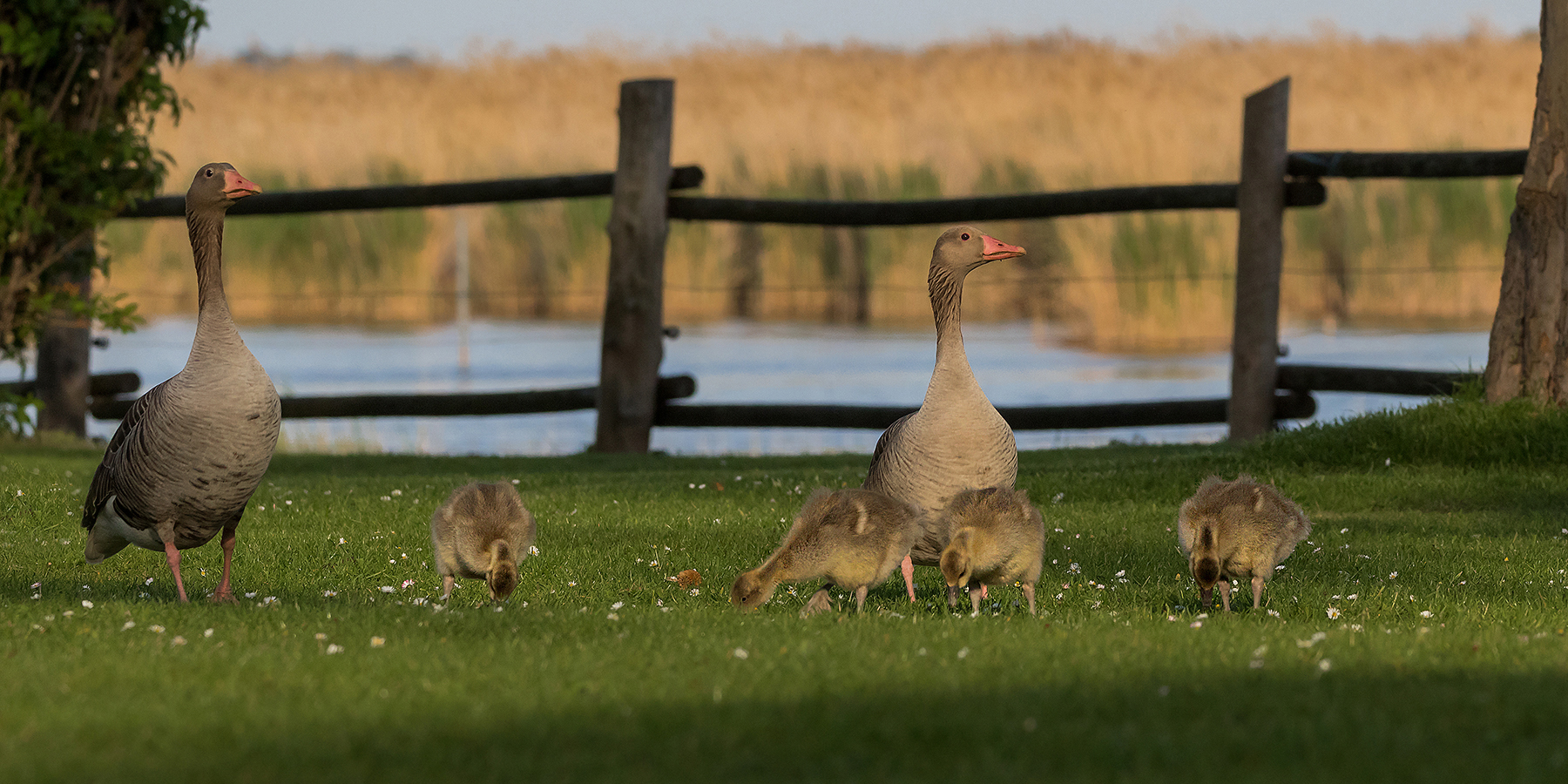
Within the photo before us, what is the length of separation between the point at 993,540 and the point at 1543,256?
683 cm

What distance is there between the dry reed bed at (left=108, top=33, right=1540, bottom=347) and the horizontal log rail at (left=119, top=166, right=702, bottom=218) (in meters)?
1.30

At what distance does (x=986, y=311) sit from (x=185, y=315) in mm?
14476

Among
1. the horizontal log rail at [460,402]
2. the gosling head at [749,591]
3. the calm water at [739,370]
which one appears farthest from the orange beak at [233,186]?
the calm water at [739,370]

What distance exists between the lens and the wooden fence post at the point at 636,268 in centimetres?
1433

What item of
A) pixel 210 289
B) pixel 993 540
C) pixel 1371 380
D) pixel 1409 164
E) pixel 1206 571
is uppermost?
pixel 1409 164

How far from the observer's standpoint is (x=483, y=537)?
6.45 metres

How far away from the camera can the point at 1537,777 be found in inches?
146

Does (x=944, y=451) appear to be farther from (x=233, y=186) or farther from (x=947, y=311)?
(x=233, y=186)

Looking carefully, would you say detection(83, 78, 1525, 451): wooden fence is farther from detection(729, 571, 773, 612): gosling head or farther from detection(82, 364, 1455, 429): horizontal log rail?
detection(729, 571, 773, 612): gosling head

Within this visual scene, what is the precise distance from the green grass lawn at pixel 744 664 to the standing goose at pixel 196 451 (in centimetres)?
36

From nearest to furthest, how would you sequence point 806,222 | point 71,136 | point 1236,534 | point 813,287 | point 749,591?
1. point 749,591
2. point 1236,534
3. point 71,136
4. point 806,222
5. point 813,287

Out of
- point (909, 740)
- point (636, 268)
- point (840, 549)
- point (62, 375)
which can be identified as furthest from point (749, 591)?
point (62, 375)

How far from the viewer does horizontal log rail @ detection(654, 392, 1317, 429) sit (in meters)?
13.7

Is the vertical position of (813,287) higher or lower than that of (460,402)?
higher
